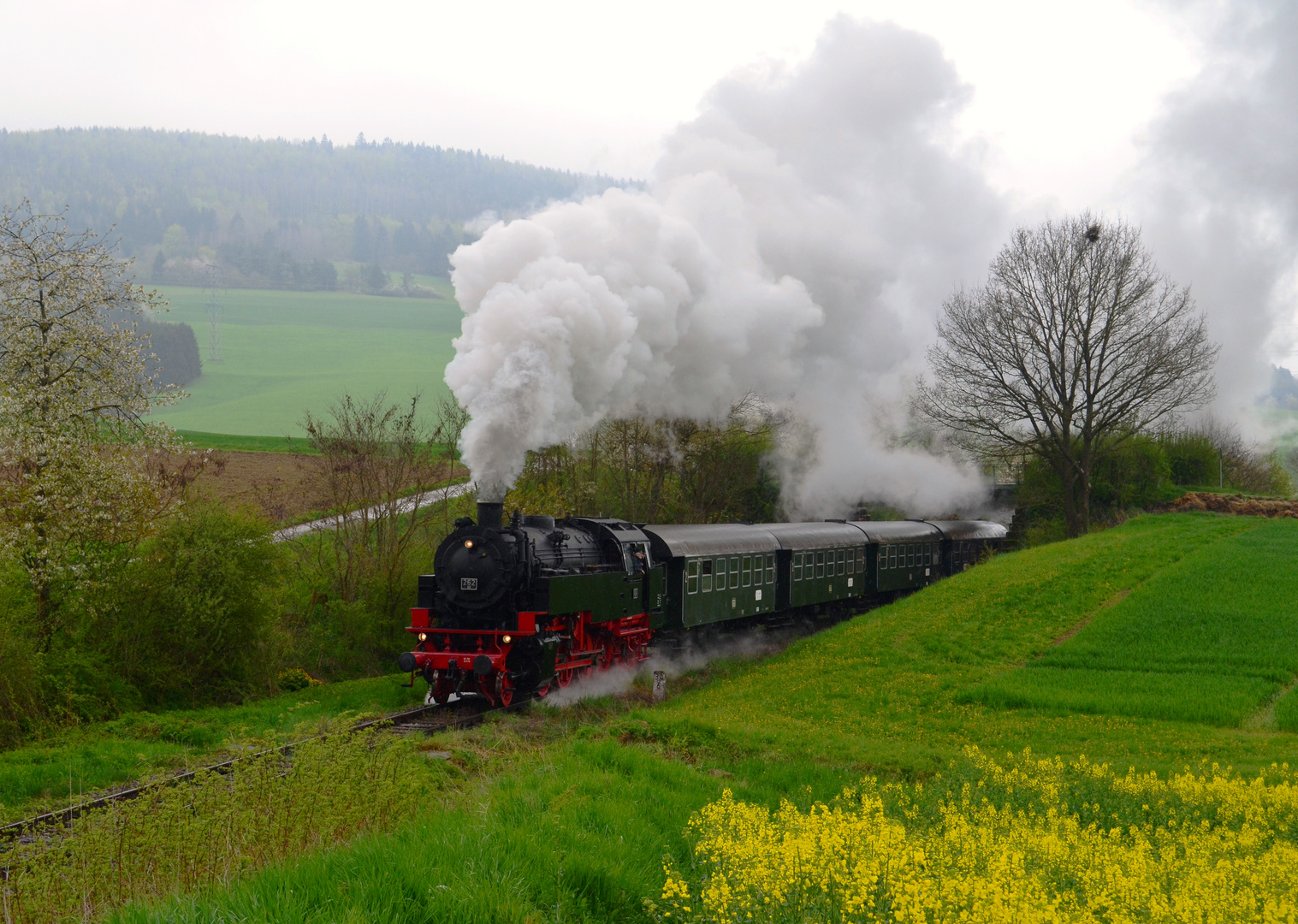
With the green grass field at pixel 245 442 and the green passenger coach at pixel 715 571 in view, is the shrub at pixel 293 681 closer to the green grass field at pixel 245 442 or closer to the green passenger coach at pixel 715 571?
the green passenger coach at pixel 715 571

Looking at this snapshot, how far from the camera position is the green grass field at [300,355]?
2778 inches

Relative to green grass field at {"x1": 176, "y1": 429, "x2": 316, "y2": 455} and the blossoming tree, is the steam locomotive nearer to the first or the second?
the blossoming tree

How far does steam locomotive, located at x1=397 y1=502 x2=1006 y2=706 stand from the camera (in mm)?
14539

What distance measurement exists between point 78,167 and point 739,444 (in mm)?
205073

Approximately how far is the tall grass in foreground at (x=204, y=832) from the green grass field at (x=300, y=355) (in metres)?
48.8

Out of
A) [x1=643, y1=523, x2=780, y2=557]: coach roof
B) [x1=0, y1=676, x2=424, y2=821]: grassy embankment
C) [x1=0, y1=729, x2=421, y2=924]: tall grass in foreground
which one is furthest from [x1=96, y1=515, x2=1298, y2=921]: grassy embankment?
[x1=0, y1=676, x2=424, y2=821]: grassy embankment

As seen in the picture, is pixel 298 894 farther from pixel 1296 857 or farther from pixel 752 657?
pixel 752 657

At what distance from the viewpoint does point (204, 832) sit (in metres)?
6.64

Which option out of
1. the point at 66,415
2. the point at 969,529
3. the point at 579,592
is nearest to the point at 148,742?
the point at 66,415

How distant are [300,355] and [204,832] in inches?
3497

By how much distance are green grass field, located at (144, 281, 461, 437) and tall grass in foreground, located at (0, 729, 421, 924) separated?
4884cm

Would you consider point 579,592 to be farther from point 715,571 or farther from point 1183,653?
point 1183,653

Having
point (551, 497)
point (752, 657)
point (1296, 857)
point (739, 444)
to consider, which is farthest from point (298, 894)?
point (739, 444)

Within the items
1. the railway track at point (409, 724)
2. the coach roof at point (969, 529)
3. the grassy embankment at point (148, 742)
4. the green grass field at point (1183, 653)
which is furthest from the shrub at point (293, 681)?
the coach roof at point (969, 529)
